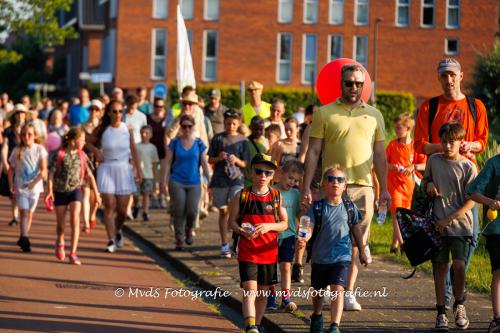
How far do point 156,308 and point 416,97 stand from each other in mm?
54087

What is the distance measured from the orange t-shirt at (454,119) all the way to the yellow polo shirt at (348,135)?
0.45 metres

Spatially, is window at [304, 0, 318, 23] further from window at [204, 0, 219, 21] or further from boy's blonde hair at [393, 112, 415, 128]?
boy's blonde hair at [393, 112, 415, 128]

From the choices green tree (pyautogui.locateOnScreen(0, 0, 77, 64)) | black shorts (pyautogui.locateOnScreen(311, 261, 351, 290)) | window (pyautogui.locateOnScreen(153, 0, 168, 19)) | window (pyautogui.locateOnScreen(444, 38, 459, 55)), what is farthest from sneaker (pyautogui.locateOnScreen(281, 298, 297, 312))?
window (pyautogui.locateOnScreen(444, 38, 459, 55))

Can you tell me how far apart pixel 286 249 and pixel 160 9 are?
5209 cm

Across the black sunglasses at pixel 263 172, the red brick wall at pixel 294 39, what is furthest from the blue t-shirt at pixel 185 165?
the red brick wall at pixel 294 39

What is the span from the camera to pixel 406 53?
63719 mm

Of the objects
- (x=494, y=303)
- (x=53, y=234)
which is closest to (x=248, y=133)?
(x=53, y=234)

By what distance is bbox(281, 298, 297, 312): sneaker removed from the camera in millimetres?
10023

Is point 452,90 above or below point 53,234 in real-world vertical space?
above

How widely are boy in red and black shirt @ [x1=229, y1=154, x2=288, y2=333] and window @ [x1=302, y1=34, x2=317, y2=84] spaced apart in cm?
5383

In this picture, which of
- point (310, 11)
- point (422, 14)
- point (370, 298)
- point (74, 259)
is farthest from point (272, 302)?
point (422, 14)

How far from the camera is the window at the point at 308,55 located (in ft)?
206

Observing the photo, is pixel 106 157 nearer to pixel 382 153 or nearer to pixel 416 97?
pixel 382 153

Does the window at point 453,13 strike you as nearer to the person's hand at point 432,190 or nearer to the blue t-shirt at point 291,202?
the blue t-shirt at point 291,202
